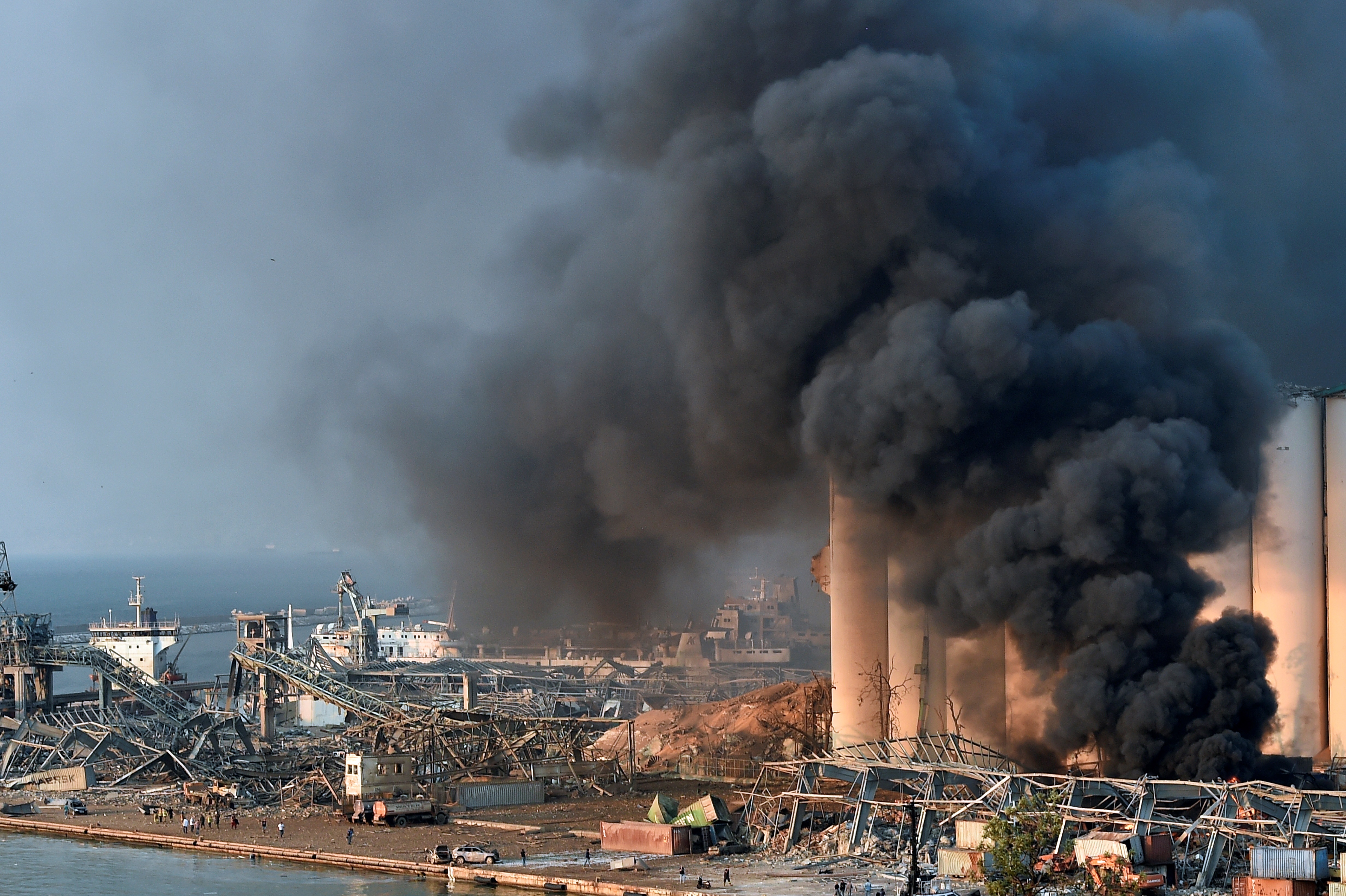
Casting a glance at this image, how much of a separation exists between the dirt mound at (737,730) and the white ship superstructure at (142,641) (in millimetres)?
34052

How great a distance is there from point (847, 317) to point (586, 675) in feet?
151

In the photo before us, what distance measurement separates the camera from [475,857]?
40906 millimetres

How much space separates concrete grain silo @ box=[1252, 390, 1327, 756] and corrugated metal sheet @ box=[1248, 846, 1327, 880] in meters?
14.7

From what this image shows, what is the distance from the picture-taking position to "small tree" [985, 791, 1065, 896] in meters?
31.5

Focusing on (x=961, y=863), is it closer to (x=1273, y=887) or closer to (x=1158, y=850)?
(x=1158, y=850)

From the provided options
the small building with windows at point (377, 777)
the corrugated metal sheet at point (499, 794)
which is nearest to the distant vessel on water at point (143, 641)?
the small building with windows at point (377, 777)

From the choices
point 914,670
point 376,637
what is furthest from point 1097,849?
point 376,637

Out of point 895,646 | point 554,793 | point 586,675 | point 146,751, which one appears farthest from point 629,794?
point 586,675

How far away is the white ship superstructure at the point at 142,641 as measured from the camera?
297 ft

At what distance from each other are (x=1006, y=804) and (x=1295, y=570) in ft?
52.0

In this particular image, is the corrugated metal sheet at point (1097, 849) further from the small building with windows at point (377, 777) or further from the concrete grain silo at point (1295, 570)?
the small building with windows at point (377, 777)

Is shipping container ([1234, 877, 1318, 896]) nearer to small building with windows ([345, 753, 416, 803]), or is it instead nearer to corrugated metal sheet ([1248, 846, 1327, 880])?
corrugated metal sheet ([1248, 846, 1327, 880])

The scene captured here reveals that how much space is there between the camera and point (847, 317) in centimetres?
5178

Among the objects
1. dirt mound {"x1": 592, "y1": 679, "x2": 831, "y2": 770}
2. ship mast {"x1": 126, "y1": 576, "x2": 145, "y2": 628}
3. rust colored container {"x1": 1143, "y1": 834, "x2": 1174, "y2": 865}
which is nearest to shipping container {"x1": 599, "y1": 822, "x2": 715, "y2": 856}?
dirt mound {"x1": 592, "y1": 679, "x2": 831, "y2": 770}
